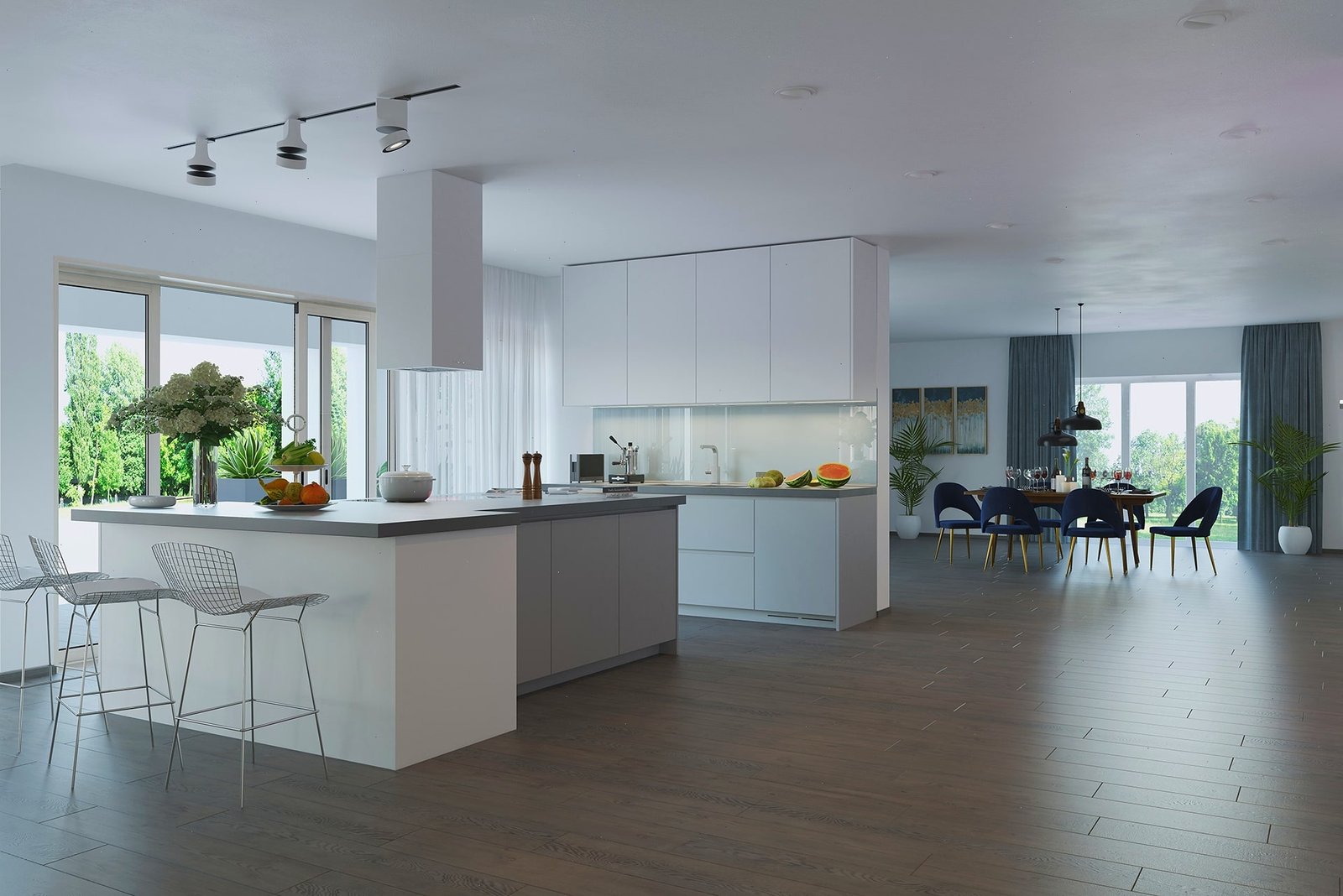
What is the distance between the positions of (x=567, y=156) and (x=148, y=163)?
7.31 feet

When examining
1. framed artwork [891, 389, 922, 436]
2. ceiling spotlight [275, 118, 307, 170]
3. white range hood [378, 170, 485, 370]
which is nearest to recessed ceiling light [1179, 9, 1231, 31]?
ceiling spotlight [275, 118, 307, 170]

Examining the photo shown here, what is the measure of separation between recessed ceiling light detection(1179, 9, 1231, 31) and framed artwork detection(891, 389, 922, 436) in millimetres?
10902

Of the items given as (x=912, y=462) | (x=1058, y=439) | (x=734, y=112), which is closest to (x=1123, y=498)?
(x=1058, y=439)

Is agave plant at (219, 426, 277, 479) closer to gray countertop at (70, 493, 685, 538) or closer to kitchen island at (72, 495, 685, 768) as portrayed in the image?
gray countertop at (70, 493, 685, 538)

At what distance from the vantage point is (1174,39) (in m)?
3.77

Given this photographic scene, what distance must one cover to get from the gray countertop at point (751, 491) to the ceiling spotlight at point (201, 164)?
3.01 meters

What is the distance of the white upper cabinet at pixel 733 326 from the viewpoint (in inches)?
296

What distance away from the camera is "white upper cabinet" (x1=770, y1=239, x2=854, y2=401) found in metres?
7.20

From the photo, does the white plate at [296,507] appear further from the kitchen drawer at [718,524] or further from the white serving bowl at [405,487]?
the kitchen drawer at [718,524]

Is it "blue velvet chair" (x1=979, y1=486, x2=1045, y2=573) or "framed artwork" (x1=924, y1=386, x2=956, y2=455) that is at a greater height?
"framed artwork" (x1=924, y1=386, x2=956, y2=455)

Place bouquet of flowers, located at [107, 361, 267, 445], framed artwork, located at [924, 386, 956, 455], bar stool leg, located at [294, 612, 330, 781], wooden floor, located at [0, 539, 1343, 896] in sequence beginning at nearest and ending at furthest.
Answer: wooden floor, located at [0, 539, 1343, 896] → bar stool leg, located at [294, 612, 330, 781] → bouquet of flowers, located at [107, 361, 267, 445] → framed artwork, located at [924, 386, 956, 455]

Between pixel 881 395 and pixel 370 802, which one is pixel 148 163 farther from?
pixel 881 395

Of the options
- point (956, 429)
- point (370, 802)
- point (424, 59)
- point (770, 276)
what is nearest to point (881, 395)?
point (770, 276)

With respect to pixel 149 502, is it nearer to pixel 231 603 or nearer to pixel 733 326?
pixel 231 603
